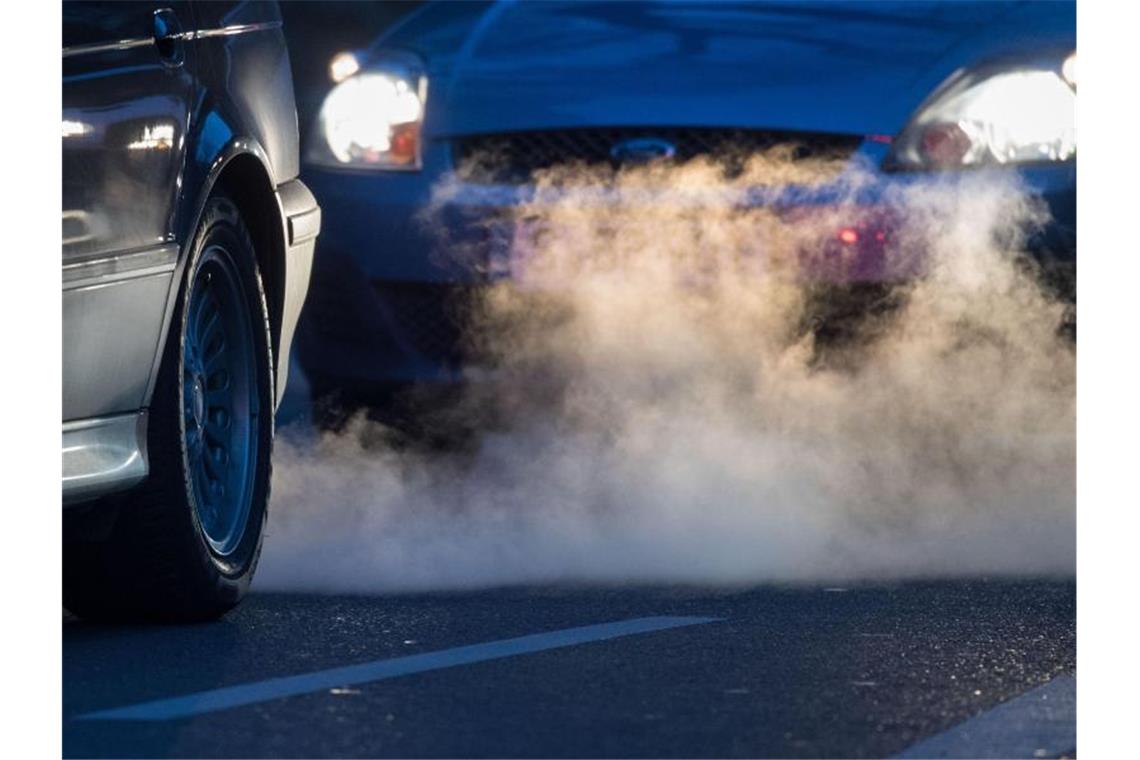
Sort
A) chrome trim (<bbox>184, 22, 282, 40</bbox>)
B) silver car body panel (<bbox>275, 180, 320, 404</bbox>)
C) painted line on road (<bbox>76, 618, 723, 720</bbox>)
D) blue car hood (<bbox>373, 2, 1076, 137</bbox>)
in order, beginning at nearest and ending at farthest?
1. painted line on road (<bbox>76, 618, 723, 720</bbox>)
2. chrome trim (<bbox>184, 22, 282, 40</bbox>)
3. silver car body panel (<bbox>275, 180, 320, 404</bbox>)
4. blue car hood (<bbox>373, 2, 1076, 137</bbox>)

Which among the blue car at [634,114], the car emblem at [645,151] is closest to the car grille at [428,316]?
the blue car at [634,114]

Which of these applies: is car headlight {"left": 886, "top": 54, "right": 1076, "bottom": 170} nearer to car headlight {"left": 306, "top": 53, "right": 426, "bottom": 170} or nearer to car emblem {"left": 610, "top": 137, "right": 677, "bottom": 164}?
car emblem {"left": 610, "top": 137, "right": 677, "bottom": 164}

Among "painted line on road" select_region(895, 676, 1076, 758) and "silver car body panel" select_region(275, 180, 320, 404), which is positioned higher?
"silver car body panel" select_region(275, 180, 320, 404)

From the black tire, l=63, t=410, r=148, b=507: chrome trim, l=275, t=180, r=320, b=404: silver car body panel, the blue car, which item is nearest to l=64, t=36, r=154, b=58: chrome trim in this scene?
the black tire

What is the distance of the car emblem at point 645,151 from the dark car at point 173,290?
0.97 meters

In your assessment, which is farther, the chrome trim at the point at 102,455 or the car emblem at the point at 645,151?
the car emblem at the point at 645,151

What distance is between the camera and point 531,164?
290 inches

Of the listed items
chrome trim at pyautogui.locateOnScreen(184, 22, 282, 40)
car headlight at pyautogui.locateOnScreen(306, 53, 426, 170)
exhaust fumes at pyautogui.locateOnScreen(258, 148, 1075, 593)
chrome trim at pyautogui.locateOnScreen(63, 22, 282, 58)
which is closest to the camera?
chrome trim at pyautogui.locateOnScreen(63, 22, 282, 58)

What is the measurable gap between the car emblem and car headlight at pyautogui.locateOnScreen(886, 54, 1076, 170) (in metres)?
0.50

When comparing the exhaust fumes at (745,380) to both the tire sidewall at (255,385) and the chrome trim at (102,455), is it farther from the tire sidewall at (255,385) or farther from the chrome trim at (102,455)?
→ the chrome trim at (102,455)

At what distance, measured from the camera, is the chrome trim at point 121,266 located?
16.9 ft

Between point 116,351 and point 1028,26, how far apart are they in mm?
2865

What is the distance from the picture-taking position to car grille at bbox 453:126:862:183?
23.9 ft
